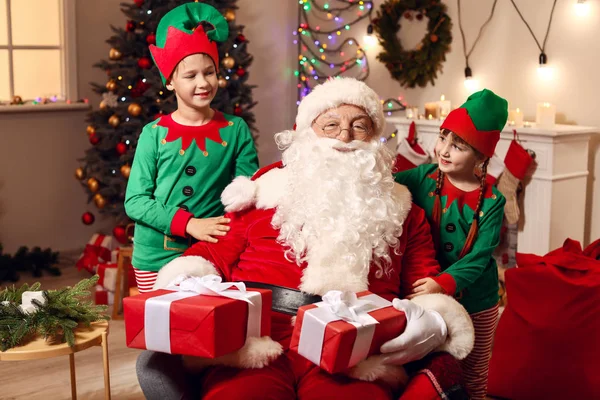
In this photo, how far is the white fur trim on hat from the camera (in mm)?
2342

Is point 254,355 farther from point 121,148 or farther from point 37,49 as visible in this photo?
point 37,49

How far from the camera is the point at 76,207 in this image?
221 inches

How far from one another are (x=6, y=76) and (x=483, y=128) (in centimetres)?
393

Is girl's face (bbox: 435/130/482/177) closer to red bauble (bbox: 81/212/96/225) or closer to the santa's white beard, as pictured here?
the santa's white beard

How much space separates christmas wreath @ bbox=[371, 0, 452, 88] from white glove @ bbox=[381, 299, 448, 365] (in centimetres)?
357

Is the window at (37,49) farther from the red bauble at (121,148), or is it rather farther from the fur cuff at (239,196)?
the fur cuff at (239,196)

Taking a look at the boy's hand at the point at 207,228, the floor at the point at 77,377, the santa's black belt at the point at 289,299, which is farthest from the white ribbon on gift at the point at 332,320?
the floor at the point at 77,377

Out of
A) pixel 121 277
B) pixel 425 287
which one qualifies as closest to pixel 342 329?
pixel 425 287

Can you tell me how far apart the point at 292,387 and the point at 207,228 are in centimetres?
66

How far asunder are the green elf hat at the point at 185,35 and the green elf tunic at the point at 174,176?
9.3 inches

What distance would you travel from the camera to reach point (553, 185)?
4.27m

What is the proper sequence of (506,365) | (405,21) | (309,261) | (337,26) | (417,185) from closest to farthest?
1. (309,261)
2. (417,185)
3. (506,365)
4. (405,21)
5. (337,26)

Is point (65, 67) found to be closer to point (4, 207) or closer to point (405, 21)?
point (4, 207)

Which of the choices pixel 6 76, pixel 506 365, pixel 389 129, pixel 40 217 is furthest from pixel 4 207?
pixel 506 365
